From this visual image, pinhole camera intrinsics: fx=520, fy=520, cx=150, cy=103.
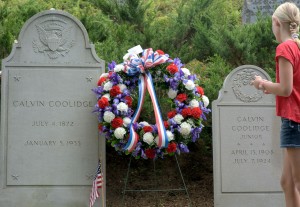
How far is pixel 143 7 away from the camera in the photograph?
8.74m

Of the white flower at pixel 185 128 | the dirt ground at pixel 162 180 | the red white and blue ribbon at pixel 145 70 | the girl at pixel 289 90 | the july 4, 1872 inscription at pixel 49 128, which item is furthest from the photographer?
the dirt ground at pixel 162 180

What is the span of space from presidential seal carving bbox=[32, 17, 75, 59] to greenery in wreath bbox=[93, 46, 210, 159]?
21.6 inches

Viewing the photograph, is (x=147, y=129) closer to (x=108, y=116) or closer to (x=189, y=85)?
(x=108, y=116)

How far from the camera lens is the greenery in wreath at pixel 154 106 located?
17.1ft

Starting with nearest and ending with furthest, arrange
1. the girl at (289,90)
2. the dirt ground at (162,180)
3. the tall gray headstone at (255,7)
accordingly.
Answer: the girl at (289,90), the dirt ground at (162,180), the tall gray headstone at (255,7)

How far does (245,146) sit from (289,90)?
275 cm

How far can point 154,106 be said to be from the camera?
540 cm

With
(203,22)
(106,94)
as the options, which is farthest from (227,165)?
(203,22)

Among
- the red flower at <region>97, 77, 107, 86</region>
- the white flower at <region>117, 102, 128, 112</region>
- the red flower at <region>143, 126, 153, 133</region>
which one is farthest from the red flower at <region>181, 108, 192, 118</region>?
the red flower at <region>97, 77, 107, 86</region>

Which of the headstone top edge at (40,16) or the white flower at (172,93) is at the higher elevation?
the headstone top edge at (40,16)

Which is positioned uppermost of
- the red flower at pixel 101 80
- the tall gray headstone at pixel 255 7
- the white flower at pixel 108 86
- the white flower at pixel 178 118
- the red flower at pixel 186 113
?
the tall gray headstone at pixel 255 7

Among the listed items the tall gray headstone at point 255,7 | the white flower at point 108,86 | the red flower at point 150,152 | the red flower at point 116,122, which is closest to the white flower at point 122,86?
the white flower at point 108,86

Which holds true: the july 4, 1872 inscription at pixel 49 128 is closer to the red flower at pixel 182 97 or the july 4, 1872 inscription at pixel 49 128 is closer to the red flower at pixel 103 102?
the red flower at pixel 103 102

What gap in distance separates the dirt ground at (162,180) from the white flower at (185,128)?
144 cm
